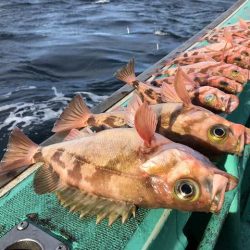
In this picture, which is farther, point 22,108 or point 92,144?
point 22,108

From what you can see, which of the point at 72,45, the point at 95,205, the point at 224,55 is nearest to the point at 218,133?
the point at 95,205

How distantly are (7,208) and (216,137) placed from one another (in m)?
1.58

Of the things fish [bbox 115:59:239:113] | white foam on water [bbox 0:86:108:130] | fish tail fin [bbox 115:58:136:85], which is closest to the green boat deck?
fish [bbox 115:59:239:113]

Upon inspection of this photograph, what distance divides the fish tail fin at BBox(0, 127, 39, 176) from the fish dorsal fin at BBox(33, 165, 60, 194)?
0.21 meters

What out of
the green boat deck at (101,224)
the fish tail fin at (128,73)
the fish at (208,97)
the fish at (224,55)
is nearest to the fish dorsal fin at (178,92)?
the fish at (208,97)

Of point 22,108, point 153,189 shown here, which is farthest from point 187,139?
point 22,108

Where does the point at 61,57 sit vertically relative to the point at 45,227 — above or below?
below

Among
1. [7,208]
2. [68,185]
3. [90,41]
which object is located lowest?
[90,41]

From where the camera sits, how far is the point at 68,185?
2.63 metres

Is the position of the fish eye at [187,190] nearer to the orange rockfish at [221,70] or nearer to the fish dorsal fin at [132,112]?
the fish dorsal fin at [132,112]

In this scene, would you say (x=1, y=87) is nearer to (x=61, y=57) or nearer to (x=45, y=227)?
(x=61, y=57)

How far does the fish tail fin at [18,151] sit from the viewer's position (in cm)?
290

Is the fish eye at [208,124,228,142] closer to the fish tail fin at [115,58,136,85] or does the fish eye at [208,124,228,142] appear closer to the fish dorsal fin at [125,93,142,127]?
the fish dorsal fin at [125,93,142,127]

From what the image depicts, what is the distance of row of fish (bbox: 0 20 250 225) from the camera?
7.32 feet
